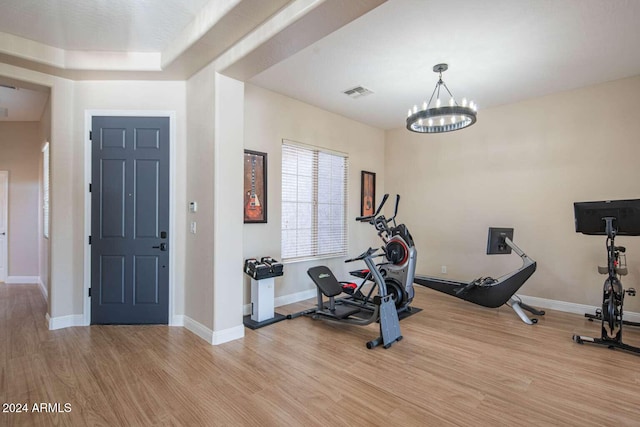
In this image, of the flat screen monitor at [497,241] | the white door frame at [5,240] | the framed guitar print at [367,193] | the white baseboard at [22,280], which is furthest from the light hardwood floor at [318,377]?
the white door frame at [5,240]

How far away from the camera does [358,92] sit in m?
4.55

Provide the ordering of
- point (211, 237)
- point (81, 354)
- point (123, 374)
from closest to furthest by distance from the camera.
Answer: point (123, 374), point (81, 354), point (211, 237)

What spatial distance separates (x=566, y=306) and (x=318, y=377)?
3875 mm

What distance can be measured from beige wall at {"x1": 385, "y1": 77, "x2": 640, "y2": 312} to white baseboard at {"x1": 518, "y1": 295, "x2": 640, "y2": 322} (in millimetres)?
69

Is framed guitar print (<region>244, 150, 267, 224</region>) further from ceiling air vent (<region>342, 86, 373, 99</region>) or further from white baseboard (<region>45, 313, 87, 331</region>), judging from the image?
white baseboard (<region>45, 313, 87, 331</region>)

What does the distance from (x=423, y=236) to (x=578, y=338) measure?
9.37ft

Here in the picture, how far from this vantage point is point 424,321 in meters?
4.05

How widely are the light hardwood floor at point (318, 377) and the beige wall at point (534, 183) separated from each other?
1.02m

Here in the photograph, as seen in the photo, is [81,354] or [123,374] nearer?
[123,374]

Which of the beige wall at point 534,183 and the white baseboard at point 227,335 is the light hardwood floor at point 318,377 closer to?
the white baseboard at point 227,335

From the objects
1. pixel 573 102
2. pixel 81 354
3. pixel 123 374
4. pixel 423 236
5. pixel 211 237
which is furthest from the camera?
pixel 423 236

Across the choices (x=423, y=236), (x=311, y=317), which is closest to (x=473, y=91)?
(x=423, y=236)

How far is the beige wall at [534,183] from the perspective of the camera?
13.6ft

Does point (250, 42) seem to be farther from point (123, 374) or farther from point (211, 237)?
point (123, 374)
